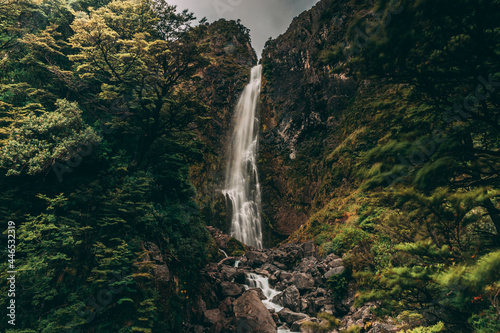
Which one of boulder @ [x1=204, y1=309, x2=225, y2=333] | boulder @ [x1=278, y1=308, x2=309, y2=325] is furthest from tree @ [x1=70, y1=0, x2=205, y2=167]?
boulder @ [x1=278, y1=308, x2=309, y2=325]

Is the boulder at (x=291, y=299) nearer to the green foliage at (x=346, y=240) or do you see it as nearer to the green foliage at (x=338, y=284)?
the green foliage at (x=338, y=284)

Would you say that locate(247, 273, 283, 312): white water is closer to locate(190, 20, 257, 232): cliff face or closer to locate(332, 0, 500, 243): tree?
locate(190, 20, 257, 232): cliff face

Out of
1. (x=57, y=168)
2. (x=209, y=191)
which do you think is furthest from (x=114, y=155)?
(x=209, y=191)

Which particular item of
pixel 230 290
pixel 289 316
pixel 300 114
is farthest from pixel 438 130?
pixel 300 114

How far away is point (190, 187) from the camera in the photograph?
38.3 ft

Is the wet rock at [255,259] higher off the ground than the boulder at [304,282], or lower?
higher

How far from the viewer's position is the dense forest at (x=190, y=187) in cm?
267

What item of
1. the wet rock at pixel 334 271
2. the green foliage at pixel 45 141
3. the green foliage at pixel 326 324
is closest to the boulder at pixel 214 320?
the wet rock at pixel 334 271

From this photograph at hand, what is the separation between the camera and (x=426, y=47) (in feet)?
8.75

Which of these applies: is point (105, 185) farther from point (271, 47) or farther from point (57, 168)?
point (271, 47)

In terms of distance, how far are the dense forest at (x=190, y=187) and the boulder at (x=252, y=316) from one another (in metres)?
0.12

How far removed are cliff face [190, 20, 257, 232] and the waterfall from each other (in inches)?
43.7

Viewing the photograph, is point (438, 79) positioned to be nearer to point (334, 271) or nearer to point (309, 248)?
point (334, 271)

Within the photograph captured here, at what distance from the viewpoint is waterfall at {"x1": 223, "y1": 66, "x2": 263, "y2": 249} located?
24652 mm
